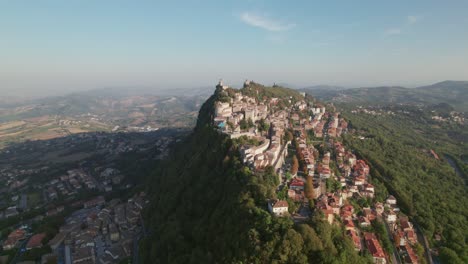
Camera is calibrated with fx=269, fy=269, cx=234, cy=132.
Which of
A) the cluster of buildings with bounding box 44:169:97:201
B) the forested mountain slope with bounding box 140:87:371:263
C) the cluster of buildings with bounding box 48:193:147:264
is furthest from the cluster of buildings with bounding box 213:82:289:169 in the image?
the cluster of buildings with bounding box 44:169:97:201

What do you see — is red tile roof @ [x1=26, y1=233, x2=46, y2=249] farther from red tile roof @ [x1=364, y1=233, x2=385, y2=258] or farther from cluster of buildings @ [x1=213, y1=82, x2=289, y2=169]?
red tile roof @ [x1=364, y1=233, x2=385, y2=258]

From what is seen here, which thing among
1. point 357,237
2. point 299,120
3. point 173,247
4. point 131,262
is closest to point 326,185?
point 357,237

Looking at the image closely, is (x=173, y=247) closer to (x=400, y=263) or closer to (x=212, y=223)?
(x=212, y=223)

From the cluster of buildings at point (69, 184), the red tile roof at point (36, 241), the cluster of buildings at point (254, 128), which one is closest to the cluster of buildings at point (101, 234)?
the red tile roof at point (36, 241)

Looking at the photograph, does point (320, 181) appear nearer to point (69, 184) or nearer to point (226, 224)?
point (226, 224)

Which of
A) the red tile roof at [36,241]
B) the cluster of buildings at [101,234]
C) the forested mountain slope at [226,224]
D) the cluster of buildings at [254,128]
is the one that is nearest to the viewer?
the forested mountain slope at [226,224]

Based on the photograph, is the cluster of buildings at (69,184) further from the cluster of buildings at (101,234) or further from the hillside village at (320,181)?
the hillside village at (320,181)
